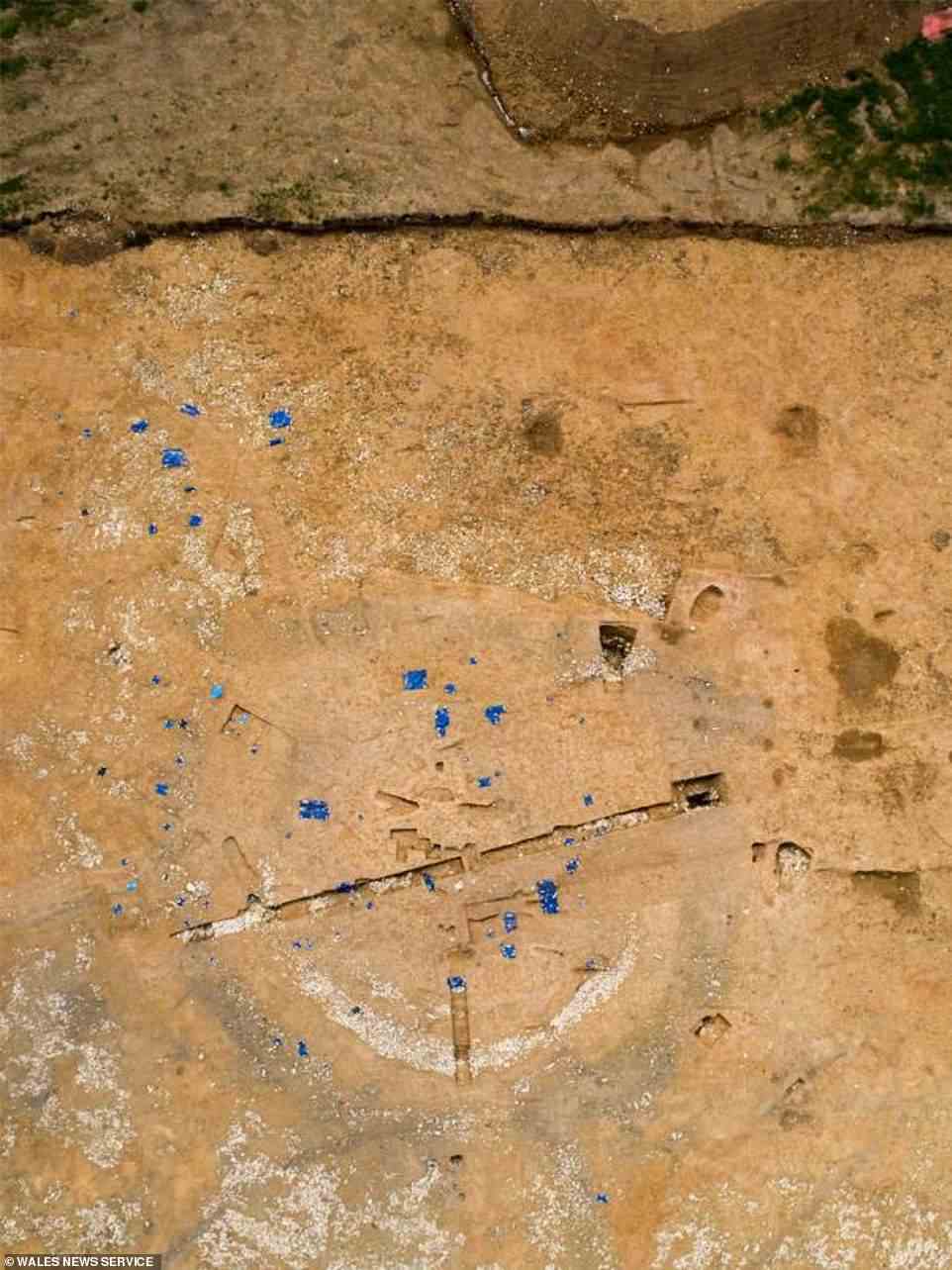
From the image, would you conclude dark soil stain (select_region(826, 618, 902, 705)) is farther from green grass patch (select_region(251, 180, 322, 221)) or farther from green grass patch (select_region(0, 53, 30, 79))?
green grass patch (select_region(0, 53, 30, 79))

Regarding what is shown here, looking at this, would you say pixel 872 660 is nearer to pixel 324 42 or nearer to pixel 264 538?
pixel 264 538

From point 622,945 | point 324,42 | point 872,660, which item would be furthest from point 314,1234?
point 324,42

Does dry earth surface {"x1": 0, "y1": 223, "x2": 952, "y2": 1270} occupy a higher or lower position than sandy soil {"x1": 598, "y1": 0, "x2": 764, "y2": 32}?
lower

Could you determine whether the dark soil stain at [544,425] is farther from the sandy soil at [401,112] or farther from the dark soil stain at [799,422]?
the dark soil stain at [799,422]

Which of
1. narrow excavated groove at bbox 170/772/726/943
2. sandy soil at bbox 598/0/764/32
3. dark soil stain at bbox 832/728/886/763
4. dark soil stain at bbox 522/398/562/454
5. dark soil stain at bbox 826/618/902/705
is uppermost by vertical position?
sandy soil at bbox 598/0/764/32

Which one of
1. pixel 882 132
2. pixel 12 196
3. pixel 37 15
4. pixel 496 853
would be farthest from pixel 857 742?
pixel 37 15

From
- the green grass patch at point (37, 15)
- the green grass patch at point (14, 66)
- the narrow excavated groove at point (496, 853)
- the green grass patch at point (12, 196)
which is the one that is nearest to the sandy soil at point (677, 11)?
the green grass patch at point (37, 15)

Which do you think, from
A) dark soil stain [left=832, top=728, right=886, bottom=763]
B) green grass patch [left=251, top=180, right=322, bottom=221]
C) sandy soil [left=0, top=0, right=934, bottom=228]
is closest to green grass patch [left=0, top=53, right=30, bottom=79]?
sandy soil [left=0, top=0, right=934, bottom=228]
